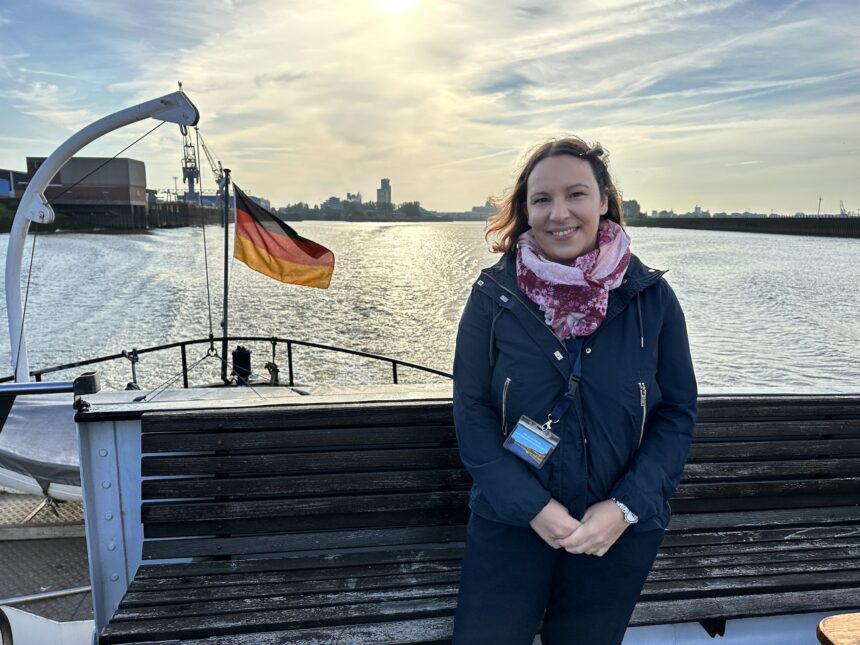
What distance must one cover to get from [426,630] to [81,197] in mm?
116450

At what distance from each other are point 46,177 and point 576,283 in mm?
6904

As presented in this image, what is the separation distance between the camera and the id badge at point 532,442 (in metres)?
2.28

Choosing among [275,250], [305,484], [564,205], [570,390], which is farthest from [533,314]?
[275,250]

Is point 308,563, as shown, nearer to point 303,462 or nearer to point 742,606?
point 303,462

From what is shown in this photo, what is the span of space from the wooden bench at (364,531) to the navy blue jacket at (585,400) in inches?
30.4

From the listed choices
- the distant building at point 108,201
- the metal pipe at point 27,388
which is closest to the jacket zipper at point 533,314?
the metal pipe at point 27,388

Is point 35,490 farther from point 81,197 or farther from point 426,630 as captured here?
point 81,197

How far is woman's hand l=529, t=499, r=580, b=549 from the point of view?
7.29 feet

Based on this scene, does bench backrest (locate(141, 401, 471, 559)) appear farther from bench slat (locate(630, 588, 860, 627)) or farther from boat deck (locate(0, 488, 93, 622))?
boat deck (locate(0, 488, 93, 622))

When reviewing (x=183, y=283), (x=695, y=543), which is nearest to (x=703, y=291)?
(x=183, y=283)

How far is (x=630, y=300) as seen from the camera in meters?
2.39

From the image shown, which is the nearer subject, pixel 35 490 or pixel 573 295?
pixel 573 295

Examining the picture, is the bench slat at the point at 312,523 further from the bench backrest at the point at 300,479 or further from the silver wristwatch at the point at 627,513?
the silver wristwatch at the point at 627,513

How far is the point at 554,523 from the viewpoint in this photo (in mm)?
2229
